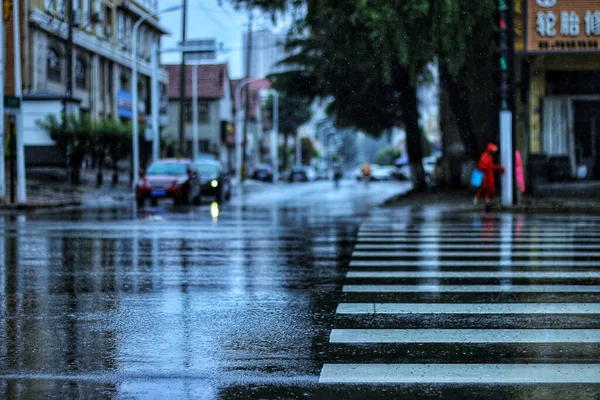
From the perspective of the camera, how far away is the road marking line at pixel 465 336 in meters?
6.41

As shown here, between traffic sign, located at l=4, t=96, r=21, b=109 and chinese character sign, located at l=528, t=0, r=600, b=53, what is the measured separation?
1432 centimetres

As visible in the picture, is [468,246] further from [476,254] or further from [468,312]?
[468,312]

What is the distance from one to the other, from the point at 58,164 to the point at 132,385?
112ft

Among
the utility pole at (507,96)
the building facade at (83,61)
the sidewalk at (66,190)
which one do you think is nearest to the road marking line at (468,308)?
the utility pole at (507,96)

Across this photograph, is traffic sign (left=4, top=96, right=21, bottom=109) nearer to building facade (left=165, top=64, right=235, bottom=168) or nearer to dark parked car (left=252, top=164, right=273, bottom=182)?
dark parked car (left=252, top=164, right=273, bottom=182)

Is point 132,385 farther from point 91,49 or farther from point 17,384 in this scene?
point 91,49

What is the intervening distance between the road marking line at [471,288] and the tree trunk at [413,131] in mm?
21665

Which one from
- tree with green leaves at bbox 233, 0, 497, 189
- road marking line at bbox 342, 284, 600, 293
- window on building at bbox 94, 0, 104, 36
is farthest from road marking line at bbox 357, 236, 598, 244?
window on building at bbox 94, 0, 104, 36

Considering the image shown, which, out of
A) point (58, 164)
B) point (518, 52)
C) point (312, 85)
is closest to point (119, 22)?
point (58, 164)

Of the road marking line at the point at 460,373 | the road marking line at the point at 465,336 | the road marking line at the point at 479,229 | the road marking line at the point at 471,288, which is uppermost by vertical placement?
the road marking line at the point at 479,229

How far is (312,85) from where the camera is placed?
3547cm

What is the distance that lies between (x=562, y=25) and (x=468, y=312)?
1977cm

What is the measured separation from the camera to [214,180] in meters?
30.9

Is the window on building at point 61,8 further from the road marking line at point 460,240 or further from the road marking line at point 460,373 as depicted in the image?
the road marking line at point 460,373
